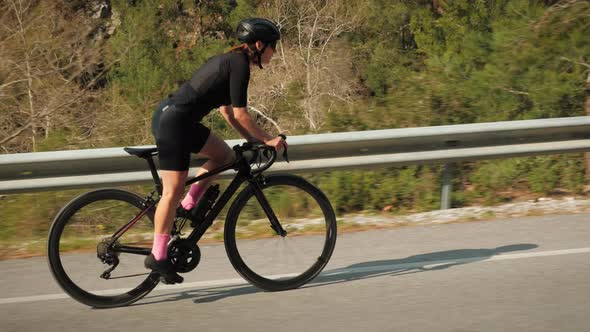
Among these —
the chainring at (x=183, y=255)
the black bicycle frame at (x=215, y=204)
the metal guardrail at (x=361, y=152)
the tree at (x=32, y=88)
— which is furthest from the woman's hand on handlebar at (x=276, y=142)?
the tree at (x=32, y=88)

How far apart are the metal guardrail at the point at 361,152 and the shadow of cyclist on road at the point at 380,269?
1574mm

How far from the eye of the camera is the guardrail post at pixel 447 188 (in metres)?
7.75

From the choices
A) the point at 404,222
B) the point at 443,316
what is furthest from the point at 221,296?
the point at 404,222

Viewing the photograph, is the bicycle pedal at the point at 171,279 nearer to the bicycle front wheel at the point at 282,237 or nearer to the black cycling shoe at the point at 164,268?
the black cycling shoe at the point at 164,268

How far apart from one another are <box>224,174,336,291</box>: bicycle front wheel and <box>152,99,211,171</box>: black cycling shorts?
0.50 meters

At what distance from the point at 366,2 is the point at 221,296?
48908 mm

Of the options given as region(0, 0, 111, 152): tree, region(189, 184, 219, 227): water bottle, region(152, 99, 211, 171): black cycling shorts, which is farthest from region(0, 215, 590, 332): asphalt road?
region(0, 0, 111, 152): tree

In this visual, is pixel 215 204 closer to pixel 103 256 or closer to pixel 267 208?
pixel 267 208

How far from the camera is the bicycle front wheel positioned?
5.32 m

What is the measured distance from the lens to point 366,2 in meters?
52.8

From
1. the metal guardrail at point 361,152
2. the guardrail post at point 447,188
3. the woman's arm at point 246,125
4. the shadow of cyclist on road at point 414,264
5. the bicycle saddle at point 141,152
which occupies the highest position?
the woman's arm at point 246,125

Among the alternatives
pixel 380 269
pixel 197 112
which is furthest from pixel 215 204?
pixel 380 269

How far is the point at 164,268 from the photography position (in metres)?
5.06

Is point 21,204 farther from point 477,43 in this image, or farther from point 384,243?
point 477,43
